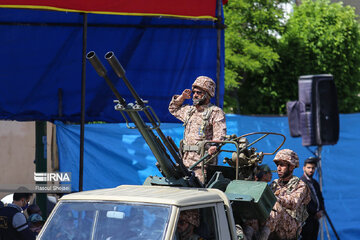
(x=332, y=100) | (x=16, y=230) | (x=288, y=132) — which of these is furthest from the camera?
(x=288, y=132)

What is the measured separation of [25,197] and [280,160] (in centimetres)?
370

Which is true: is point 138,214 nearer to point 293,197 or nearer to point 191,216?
point 191,216

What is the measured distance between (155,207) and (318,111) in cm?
674

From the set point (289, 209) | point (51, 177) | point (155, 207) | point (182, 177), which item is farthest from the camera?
point (51, 177)

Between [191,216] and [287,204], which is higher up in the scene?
[191,216]

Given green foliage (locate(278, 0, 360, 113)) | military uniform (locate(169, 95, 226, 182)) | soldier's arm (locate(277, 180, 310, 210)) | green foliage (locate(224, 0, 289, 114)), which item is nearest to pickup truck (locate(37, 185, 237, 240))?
soldier's arm (locate(277, 180, 310, 210))

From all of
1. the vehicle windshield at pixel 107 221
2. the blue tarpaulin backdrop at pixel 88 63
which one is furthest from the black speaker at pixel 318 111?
the vehicle windshield at pixel 107 221

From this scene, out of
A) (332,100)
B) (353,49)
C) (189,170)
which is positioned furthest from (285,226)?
(353,49)

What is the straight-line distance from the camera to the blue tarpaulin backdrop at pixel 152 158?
11.0 meters

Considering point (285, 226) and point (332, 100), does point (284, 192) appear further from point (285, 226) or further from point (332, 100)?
point (332, 100)

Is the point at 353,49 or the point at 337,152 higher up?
the point at 353,49

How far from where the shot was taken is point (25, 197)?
31.1 feet

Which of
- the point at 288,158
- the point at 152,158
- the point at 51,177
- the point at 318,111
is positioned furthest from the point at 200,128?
the point at 318,111

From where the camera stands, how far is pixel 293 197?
7.27m
